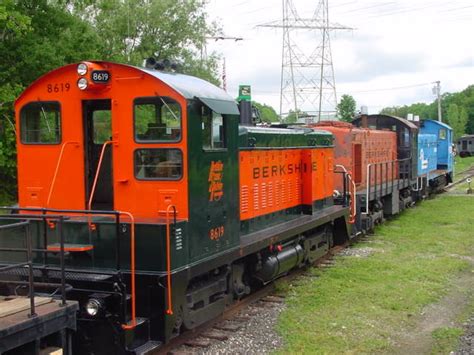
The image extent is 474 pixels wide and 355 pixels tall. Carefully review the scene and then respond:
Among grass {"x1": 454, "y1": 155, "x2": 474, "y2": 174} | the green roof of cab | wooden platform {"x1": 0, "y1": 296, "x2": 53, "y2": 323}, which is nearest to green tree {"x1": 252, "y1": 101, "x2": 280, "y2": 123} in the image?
the green roof of cab

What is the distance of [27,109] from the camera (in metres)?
6.71

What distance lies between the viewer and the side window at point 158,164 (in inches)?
237

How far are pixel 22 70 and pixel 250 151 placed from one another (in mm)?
11129

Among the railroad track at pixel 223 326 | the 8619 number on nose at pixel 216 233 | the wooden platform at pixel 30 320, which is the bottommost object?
the railroad track at pixel 223 326

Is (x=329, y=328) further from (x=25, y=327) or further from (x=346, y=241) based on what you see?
(x=346, y=241)

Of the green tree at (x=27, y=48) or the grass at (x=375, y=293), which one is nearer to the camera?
the grass at (x=375, y=293)

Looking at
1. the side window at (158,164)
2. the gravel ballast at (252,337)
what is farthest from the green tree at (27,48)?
the gravel ballast at (252,337)

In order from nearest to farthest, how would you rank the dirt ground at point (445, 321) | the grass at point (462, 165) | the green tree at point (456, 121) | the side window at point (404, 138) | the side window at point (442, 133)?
the dirt ground at point (445, 321)
the side window at point (404, 138)
the side window at point (442, 133)
the grass at point (462, 165)
the green tree at point (456, 121)

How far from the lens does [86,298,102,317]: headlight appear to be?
5.55 meters

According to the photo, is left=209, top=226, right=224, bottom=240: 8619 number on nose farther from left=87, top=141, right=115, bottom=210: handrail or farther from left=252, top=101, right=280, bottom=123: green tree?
left=252, top=101, right=280, bottom=123: green tree

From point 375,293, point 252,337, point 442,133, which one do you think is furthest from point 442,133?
point 252,337

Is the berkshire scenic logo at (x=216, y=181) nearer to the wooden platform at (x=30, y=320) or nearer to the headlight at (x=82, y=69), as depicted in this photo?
the headlight at (x=82, y=69)

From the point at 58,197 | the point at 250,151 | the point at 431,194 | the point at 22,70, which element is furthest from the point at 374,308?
the point at 431,194

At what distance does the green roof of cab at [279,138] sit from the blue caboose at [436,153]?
12.7 metres
